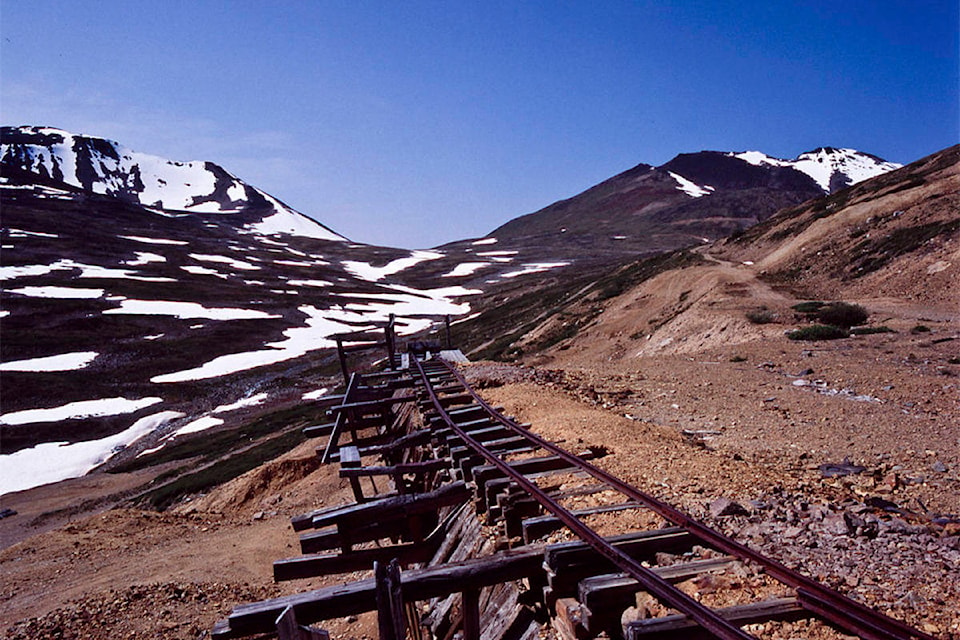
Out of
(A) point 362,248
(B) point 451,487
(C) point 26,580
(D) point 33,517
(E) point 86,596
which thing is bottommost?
(D) point 33,517

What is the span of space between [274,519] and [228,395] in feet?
110

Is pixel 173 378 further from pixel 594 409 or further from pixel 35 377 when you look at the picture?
pixel 594 409

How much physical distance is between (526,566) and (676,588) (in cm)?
129

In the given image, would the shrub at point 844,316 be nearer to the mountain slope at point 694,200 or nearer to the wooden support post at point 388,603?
the wooden support post at point 388,603

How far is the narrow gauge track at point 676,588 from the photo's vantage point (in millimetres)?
3611

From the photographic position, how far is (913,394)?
11.4m

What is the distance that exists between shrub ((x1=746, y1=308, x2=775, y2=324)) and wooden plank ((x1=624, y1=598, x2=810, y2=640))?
19.5 metres

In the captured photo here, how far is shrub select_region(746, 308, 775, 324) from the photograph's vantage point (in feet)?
70.3

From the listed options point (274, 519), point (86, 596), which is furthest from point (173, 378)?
point (86, 596)

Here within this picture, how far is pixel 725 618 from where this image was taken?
3.73 meters

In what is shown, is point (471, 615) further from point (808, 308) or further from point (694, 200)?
point (694, 200)

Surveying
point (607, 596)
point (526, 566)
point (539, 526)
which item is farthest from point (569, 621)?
point (539, 526)

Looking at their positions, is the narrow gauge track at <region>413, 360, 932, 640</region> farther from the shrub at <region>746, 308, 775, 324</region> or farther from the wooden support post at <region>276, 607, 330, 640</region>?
the shrub at <region>746, 308, 775, 324</region>

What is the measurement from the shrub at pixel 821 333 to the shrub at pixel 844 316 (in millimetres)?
1537
